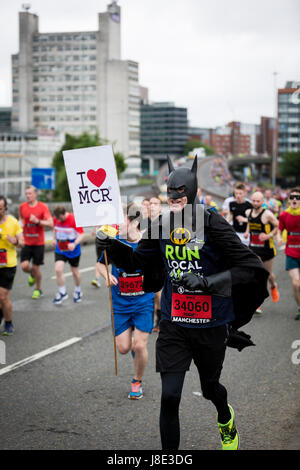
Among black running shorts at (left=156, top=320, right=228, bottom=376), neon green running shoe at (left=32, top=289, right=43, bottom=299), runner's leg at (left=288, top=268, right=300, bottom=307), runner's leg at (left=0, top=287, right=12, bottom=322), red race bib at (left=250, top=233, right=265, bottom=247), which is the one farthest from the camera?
neon green running shoe at (left=32, top=289, right=43, bottom=299)

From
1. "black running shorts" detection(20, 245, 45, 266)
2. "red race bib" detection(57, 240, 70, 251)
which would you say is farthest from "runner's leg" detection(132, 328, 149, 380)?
"black running shorts" detection(20, 245, 45, 266)

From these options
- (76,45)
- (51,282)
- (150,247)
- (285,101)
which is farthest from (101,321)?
(285,101)

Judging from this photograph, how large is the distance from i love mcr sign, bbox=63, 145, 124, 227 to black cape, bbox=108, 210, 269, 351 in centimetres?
38

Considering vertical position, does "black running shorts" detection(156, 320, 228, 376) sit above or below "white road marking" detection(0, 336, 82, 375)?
above

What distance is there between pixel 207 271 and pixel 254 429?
1.68 metres

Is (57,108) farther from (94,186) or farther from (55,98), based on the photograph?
(94,186)

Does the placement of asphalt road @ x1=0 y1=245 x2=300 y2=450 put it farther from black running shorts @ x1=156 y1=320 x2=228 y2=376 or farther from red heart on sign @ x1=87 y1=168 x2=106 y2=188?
red heart on sign @ x1=87 y1=168 x2=106 y2=188

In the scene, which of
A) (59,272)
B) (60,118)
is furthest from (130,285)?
(60,118)

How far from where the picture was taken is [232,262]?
420 centimetres

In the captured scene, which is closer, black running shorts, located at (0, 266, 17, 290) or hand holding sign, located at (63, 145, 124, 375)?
hand holding sign, located at (63, 145, 124, 375)

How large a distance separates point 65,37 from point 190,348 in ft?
521

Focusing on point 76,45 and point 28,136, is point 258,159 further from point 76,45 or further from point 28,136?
point 28,136

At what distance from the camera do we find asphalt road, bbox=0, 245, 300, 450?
489 centimetres

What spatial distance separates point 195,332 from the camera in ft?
14.0
